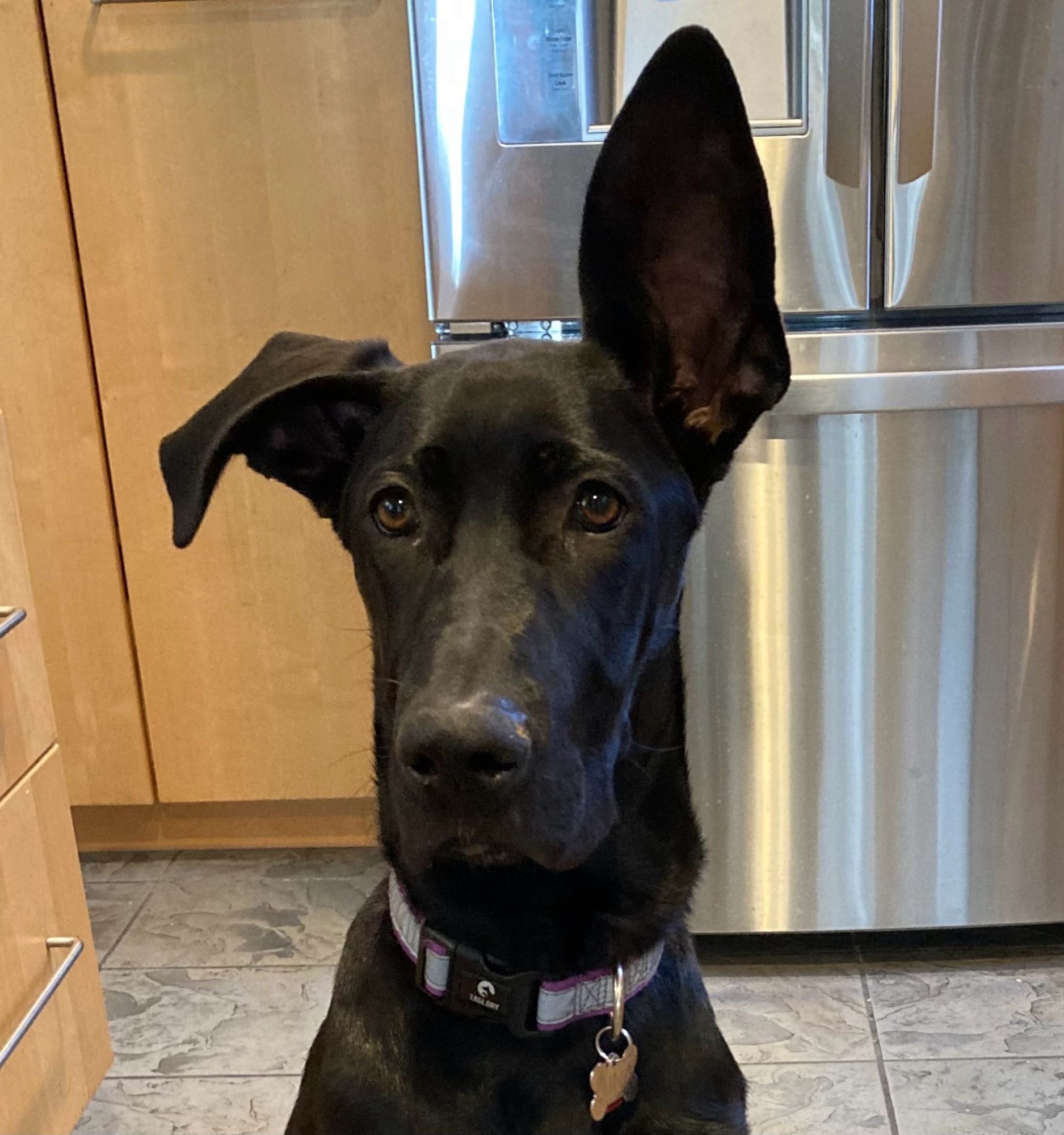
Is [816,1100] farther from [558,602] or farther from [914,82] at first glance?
[914,82]

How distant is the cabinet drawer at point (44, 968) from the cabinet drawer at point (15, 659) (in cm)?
4

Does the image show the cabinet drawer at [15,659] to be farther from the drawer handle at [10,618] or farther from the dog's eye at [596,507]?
the dog's eye at [596,507]

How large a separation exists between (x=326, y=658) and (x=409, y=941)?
1202mm

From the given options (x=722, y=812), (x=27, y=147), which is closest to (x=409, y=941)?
(x=722, y=812)

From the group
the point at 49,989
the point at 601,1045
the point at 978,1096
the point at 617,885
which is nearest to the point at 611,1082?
the point at 601,1045

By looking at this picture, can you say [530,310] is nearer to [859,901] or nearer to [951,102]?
[951,102]

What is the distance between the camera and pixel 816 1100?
169cm

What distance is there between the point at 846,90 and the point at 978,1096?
1.40 metres

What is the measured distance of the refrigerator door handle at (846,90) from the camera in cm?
159

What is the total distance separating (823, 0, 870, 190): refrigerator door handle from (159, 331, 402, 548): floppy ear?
821 mm

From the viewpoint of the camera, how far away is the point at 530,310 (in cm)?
177

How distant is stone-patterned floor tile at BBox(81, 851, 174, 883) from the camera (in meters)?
2.35

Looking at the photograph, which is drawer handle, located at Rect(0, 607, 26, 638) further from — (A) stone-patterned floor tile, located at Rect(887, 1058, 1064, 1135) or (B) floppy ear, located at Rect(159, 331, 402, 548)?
(A) stone-patterned floor tile, located at Rect(887, 1058, 1064, 1135)

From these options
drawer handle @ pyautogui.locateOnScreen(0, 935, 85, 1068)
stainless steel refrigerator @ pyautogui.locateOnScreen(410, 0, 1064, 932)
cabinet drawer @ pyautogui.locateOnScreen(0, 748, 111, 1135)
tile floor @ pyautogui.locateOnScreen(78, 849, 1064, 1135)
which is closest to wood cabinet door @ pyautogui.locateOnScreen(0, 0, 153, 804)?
Result: tile floor @ pyautogui.locateOnScreen(78, 849, 1064, 1135)
